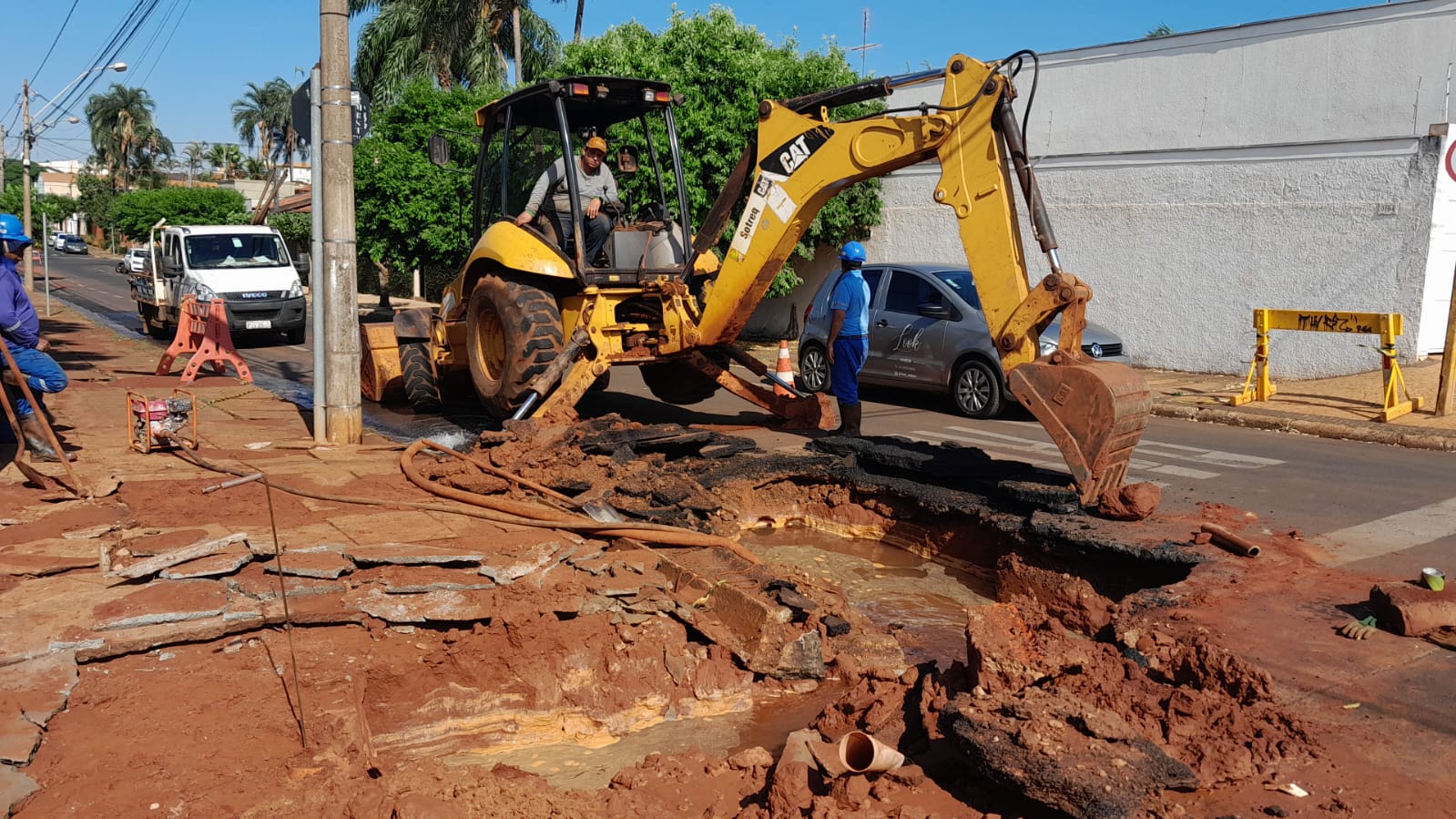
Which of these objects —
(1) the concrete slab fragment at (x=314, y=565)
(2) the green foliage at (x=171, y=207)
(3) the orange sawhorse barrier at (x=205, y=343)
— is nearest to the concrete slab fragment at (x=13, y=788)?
(1) the concrete slab fragment at (x=314, y=565)

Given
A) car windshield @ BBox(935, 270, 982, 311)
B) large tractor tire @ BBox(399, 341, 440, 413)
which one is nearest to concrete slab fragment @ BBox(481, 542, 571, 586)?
large tractor tire @ BBox(399, 341, 440, 413)

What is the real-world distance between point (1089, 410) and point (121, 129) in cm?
9857

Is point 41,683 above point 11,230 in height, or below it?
below

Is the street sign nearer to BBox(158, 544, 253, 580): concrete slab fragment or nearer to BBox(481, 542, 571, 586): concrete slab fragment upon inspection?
BBox(158, 544, 253, 580): concrete slab fragment

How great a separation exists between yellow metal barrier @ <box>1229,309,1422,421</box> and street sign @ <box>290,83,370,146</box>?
1013cm

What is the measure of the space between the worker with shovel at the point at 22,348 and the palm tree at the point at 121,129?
9209 cm

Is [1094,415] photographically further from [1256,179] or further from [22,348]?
[1256,179]

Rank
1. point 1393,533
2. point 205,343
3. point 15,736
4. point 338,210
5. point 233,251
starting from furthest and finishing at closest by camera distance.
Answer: point 233,251, point 205,343, point 338,210, point 1393,533, point 15,736

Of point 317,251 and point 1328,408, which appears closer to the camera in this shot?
point 317,251

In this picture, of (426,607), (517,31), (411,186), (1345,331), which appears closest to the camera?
(426,607)

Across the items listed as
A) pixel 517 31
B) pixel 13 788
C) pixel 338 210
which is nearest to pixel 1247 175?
pixel 338 210

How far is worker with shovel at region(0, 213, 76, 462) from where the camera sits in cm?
773

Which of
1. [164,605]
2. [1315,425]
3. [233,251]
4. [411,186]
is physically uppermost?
[411,186]

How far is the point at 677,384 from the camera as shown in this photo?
1134cm
